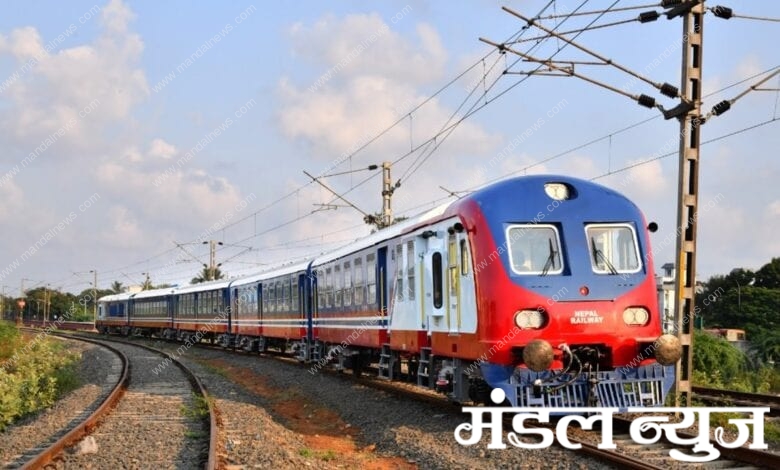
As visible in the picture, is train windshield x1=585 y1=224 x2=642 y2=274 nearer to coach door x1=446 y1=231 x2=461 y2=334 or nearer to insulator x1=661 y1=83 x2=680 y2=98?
coach door x1=446 y1=231 x2=461 y2=334

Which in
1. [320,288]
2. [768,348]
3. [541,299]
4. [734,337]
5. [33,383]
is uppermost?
[320,288]

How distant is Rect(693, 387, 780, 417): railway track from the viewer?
13.9 m

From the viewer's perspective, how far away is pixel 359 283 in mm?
17344

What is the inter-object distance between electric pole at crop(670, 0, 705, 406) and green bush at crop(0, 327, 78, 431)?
10649 mm

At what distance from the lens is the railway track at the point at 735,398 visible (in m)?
13.9

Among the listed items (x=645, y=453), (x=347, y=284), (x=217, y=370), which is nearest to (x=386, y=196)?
(x=217, y=370)

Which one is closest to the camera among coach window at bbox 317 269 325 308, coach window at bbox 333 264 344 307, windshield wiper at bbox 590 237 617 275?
windshield wiper at bbox 590 237 617 275

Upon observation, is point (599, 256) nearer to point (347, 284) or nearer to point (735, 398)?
point (735, 398)

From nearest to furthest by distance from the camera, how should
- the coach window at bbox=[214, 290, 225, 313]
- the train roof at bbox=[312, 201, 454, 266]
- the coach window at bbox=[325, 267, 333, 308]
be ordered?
the train roof at bbox=[312, 201, 454, 266]
the coach window at bbox=[325, 267, 333, 308]
the coach window at bbox=[214, 290, 225, 313]

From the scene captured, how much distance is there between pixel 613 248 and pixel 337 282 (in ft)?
30.7

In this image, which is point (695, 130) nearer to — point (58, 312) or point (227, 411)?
point (227, 411)

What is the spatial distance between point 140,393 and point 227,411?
3759mm

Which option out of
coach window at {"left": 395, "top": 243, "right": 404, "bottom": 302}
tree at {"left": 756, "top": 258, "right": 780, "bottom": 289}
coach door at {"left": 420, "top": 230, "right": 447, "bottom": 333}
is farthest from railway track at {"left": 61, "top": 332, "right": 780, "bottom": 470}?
tree at {"left": 756, "top": 258, "right": 780, "bottom": 289}

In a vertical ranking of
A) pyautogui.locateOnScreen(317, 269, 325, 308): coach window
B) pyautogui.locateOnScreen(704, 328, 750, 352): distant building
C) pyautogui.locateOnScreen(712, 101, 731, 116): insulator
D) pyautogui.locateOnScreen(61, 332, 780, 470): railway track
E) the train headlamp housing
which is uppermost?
pyautogui.locateOnScreen(712, 101, 731, 116): insulator
